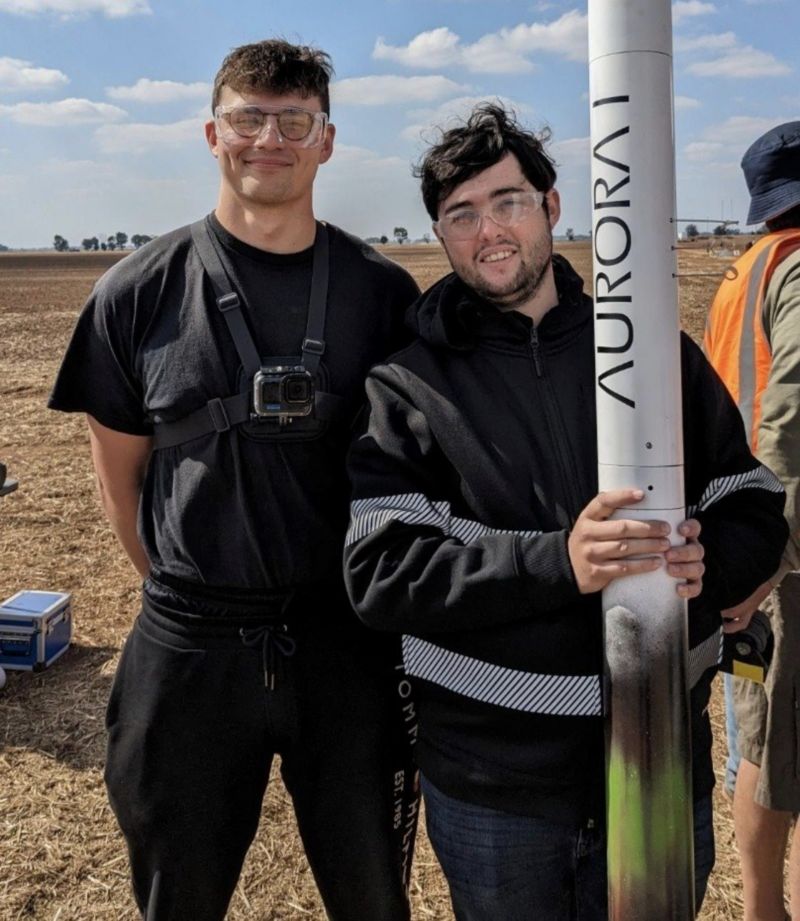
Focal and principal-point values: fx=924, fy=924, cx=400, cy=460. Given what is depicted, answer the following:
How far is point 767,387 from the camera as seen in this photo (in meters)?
2.51

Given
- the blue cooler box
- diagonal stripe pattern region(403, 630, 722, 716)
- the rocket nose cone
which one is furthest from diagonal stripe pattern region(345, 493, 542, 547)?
the blue cooler box

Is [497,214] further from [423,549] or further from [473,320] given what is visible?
[423,549]

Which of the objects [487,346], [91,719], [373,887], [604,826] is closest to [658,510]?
[487,346]

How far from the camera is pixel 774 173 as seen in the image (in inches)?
107

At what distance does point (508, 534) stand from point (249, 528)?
779 mm

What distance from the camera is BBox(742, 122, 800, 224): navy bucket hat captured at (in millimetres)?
2682

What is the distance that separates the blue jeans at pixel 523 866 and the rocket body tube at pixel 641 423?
28cm

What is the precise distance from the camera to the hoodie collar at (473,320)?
201 cm

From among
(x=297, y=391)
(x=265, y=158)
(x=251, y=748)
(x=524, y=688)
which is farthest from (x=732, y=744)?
(x=265, y=158)

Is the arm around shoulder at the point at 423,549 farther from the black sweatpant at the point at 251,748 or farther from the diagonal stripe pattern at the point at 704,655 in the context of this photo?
the black sweatpant at the point at 251,748

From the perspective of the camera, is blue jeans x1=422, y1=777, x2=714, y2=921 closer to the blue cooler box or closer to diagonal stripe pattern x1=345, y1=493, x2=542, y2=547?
diagonal stripe pattern x1=345, y1=493, x2=542, y2=547

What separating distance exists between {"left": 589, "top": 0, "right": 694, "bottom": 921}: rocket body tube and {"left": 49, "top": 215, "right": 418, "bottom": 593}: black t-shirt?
0.95 metres

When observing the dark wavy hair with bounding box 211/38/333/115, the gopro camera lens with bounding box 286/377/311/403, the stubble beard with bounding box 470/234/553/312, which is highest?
the dark wavy hair with bounding box 211/38/333/115

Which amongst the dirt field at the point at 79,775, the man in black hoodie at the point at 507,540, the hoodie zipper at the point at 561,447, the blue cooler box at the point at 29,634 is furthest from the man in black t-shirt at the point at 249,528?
the blue cooler box at the point at 29,634
